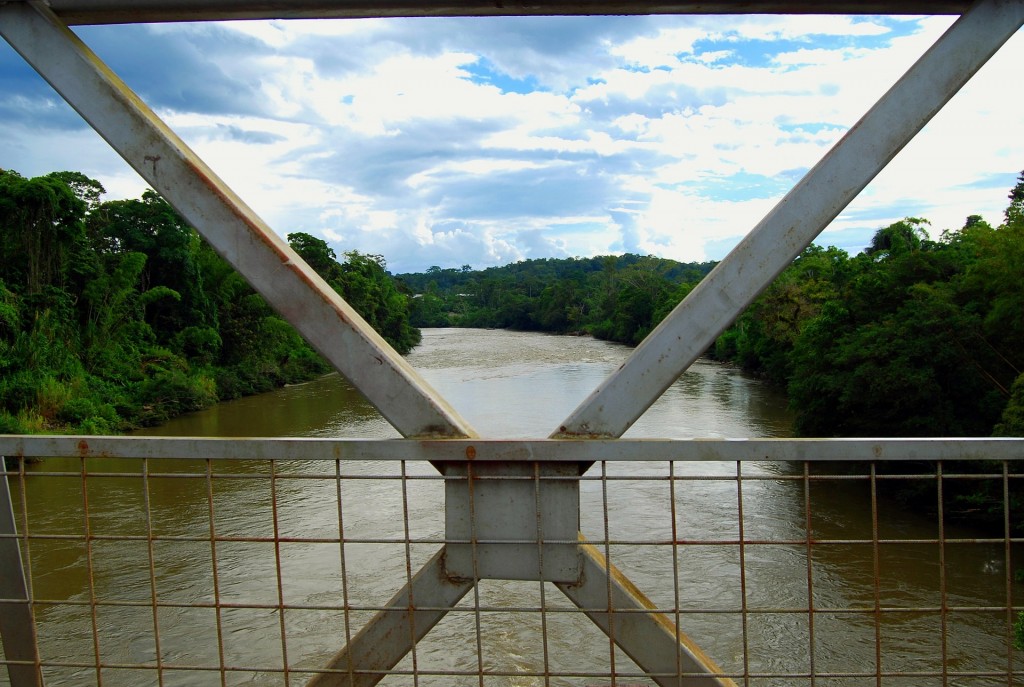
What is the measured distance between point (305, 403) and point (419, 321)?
111ft

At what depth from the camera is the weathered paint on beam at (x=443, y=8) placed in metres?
1.03

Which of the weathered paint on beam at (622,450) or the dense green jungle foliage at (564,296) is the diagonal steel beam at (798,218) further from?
the dense green jungle foliage at (564,296)

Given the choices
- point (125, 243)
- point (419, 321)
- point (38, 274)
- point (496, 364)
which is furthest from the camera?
point (419, 321)

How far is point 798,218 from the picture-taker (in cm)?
103

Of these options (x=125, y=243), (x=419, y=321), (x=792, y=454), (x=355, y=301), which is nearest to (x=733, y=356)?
(x=355, y=301)

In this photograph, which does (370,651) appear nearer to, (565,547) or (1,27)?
(565,547)

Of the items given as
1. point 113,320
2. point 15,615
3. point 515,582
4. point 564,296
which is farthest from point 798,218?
point 564,296

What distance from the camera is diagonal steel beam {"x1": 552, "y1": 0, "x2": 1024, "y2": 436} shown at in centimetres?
101

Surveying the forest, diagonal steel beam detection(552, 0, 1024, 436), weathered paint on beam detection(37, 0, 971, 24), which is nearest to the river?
the forest

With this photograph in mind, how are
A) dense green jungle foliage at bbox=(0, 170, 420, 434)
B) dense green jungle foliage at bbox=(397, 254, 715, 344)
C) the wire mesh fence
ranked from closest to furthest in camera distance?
the wire mesh fence, dense green jungle foliage at bbox=(0, 170, 420, 434), dense green jungle foliage at bbox=(397, 254, 715, 344)

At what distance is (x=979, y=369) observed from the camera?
338 inches

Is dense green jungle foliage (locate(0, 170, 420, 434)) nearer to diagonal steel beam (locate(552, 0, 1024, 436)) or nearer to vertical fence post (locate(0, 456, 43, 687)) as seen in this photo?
vertical fence post (locate(0, 456, 43, 687))

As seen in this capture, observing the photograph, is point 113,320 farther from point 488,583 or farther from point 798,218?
point 798,218

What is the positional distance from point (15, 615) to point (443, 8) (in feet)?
3.61
